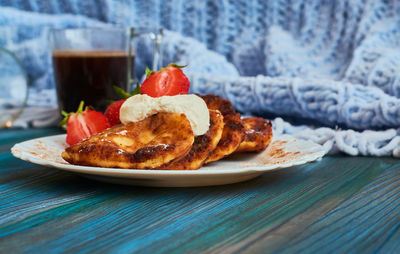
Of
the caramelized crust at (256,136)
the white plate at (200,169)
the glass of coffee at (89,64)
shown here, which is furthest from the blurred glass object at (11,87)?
the caramelized crust at (256,136)

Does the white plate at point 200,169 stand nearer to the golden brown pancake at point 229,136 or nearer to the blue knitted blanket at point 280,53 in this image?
the golden brown pancake at point 229,136

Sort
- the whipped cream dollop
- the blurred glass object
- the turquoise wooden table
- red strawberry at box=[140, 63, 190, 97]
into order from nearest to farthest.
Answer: the turquoise wooden table
the whipped cream dollop
red strawberry at box=[140, 63, 190, 97]
the blurred glass object

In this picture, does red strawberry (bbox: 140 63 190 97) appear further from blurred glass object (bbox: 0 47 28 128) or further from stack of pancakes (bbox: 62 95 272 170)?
blurred glass object (bbox: 0 47 28 128)

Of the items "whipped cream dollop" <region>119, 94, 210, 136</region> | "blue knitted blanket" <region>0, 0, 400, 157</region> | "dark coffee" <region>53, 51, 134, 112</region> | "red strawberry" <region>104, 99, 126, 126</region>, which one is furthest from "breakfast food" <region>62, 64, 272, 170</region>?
"dark coffee" <region>53, 51, 134, 112</region>

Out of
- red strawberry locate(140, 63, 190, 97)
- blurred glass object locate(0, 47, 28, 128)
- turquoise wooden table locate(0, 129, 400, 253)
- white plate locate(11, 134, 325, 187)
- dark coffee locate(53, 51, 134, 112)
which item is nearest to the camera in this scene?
turquoise wooden table locate(0, 129, 400, 253)

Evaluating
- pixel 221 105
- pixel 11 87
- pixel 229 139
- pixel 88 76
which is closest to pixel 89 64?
pixel 88 76

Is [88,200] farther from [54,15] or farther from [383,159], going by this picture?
[54,15]

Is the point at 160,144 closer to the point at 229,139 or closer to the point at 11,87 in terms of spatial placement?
the point at 229,139

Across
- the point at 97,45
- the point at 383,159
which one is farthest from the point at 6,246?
the point at 97,45
